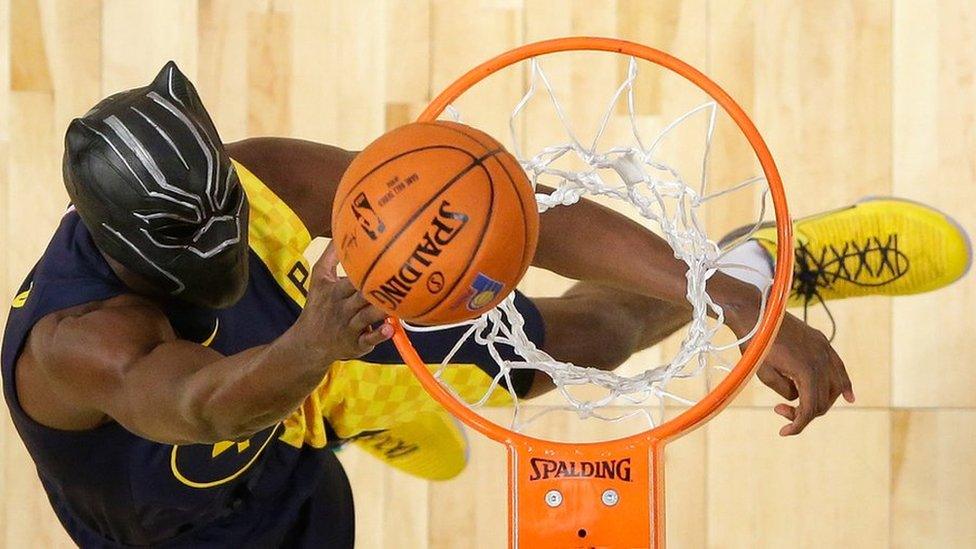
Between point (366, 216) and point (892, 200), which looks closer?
point (366, 216)

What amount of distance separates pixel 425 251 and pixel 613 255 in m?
0.40

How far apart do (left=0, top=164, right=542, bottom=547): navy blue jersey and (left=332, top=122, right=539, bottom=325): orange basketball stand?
36cm

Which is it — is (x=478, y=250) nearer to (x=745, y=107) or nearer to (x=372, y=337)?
(x=372, y=337)

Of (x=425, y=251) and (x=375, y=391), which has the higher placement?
(x=425, y=251)

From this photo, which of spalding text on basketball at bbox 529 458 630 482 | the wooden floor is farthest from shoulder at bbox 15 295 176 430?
the wooden floor

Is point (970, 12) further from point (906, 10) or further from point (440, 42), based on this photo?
point (440, 42)

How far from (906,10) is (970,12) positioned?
→ 3.5 inches

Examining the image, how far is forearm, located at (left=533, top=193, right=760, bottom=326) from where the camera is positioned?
119 centimetres

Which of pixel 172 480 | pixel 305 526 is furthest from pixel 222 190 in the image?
pixel 305 526

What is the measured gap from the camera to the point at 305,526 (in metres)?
1.48

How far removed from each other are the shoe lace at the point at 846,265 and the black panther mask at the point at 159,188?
76 centimetres

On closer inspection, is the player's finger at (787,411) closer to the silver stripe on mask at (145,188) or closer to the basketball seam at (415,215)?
the basketball seam at (415,215)

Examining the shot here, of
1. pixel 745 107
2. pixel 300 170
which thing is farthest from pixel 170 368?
pixel 745 107

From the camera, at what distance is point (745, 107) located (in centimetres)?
178
